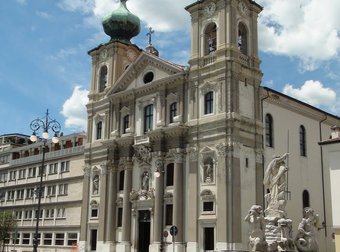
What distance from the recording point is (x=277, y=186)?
29.4 meters

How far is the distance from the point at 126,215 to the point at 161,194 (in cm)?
431

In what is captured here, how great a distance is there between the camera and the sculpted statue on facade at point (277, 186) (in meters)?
29.0

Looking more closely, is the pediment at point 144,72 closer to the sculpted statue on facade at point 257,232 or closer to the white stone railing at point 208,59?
the white stone railing at point 208,59

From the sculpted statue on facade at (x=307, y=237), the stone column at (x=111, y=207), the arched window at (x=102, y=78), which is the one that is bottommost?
the sculpted statue on facade at (x=307, y=237)

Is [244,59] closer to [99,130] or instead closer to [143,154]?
[143,154]

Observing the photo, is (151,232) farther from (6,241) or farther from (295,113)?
(6,241)

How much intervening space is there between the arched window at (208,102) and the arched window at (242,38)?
4757 millimetres

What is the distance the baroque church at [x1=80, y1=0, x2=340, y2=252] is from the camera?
37.8 m

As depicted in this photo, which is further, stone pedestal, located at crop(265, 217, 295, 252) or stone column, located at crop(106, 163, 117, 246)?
stone column, located at crop(106, 163, 117, 246)

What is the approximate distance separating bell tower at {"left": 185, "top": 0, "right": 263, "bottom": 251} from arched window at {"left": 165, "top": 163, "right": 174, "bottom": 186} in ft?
8.87

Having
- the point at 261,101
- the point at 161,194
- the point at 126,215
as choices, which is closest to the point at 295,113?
the point at 261,101

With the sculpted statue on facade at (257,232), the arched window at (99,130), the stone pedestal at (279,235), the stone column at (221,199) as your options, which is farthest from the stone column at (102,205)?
the stone pedestal at (279,235)

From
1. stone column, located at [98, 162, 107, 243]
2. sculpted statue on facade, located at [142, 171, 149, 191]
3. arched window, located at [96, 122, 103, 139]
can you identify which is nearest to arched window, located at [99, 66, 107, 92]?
arched window, located at [96, 122, 103, 139]

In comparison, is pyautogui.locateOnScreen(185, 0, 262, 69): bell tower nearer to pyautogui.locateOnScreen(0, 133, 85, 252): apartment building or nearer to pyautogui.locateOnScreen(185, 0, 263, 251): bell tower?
pyautogui.locateOnScreen(185, 0, 263, 251): bell tower
